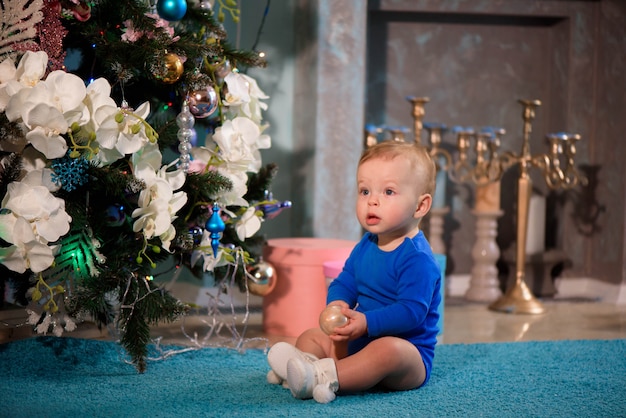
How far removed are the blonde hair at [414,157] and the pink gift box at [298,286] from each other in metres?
0.55

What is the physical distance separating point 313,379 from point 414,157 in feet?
1.66

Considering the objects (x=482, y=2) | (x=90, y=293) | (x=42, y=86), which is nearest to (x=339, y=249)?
(x=90, y=293)

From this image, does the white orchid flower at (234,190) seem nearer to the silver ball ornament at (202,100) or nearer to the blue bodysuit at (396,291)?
the silver ball ornament at (202,100)

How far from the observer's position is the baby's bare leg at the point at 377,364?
163cm

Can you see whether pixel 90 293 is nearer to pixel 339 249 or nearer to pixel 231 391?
pixel 231 391

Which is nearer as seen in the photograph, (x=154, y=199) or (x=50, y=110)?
(x=50, y=110)

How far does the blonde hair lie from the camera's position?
1738 millimetres

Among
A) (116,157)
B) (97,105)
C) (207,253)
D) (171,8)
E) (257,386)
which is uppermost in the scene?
(171,8)

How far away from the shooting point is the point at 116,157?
1737 millimetres

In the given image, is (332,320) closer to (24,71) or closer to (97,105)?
(97,105)

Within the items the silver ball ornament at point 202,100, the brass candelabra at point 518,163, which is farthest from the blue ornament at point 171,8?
the brass candelabra at point 518,163

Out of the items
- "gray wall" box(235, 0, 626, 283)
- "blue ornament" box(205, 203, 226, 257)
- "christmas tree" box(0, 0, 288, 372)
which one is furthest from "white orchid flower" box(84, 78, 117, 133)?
"gray wall" box(235, 0, 626, 283)

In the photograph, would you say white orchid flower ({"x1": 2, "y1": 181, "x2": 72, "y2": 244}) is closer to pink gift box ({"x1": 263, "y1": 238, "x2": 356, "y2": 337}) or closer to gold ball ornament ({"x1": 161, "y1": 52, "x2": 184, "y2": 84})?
gold ball ornament ({"x1": 161, "y1": 52, "x2": 184, "y2": 84})

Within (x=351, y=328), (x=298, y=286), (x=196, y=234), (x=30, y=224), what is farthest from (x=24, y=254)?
(x=298, y=286)
